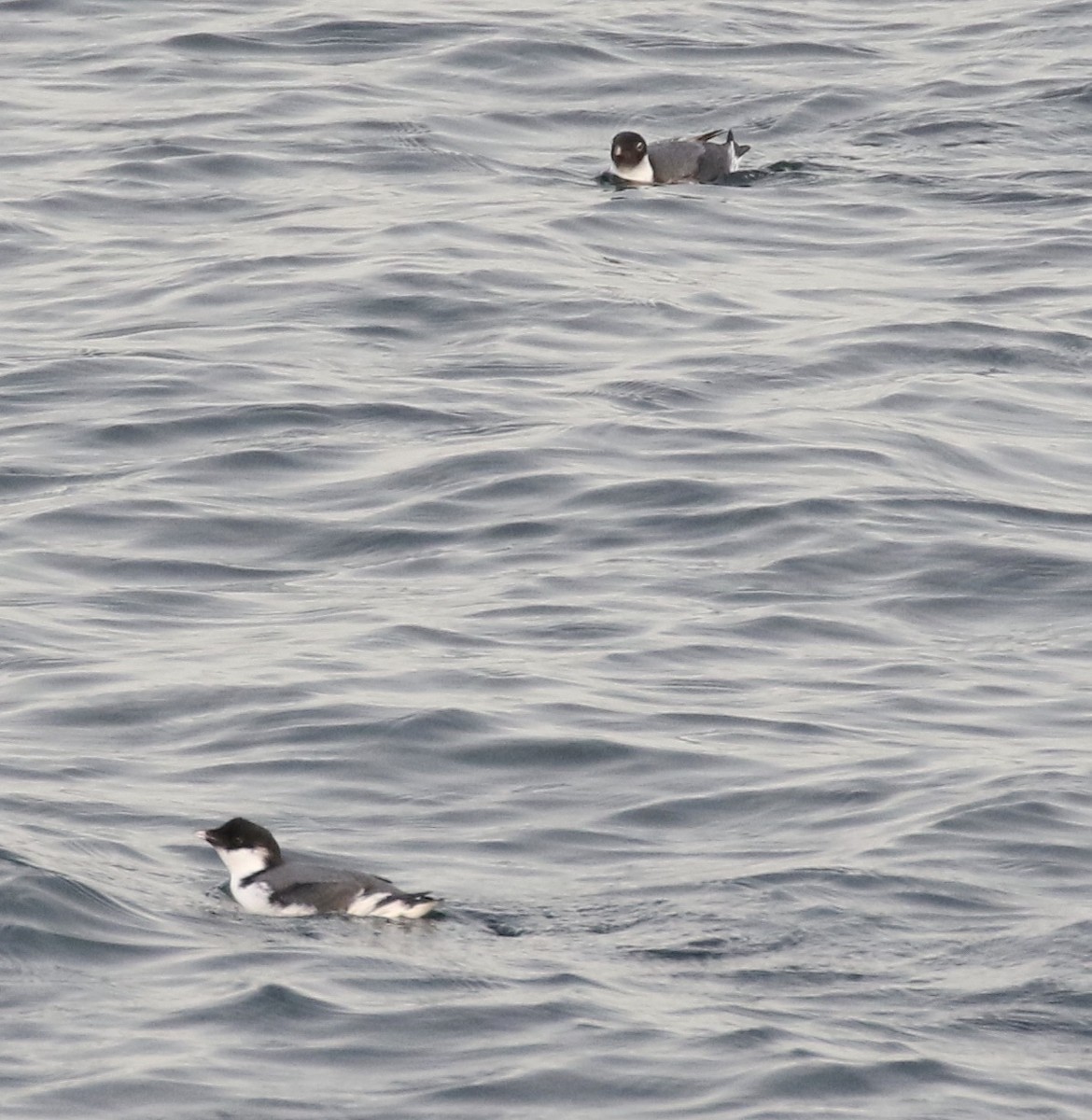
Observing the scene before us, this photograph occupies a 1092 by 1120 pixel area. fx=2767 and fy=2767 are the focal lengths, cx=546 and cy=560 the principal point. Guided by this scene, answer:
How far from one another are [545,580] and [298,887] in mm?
4287

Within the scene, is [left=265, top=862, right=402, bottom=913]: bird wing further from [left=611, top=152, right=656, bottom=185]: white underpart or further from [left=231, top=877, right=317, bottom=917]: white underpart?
[left=611, top=152, right=656, bottom=185]: white underpart

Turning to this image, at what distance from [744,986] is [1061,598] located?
513 centimetres

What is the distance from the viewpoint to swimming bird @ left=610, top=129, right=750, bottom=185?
22.6m

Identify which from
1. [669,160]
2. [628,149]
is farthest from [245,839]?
[669,160]

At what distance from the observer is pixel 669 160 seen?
22875 mm

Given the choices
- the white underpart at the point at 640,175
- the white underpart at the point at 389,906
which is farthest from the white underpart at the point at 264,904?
the white underpart at the point at 640,175

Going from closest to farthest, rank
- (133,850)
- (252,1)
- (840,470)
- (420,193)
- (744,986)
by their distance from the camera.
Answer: (744,986) < (133,850) < (840,470) < (420,193) < (252,1)

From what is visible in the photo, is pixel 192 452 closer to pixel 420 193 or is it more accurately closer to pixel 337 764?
pixel 337 764

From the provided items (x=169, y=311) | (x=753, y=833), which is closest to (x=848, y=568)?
(x=753, y=833)

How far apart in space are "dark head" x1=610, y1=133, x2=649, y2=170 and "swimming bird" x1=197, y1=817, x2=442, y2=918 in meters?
12.6

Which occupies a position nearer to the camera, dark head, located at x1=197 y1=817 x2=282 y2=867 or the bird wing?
the bird wing

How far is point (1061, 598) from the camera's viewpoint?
14.4 m

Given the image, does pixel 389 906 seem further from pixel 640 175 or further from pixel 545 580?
pixel 640 175

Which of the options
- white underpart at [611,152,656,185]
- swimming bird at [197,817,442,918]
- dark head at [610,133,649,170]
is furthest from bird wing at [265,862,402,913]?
white underpart at [611,152,656,185]
